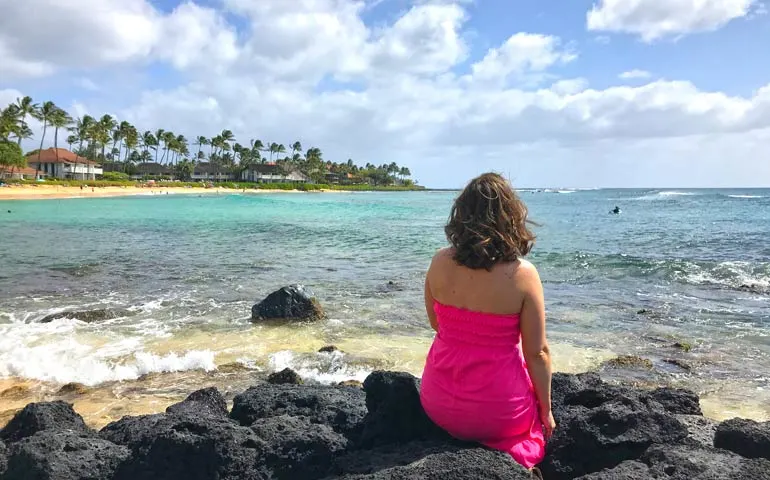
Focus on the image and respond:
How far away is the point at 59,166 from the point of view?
97625 mm

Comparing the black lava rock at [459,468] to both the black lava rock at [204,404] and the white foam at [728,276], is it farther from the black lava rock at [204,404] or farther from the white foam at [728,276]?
the white foam at [728,276]

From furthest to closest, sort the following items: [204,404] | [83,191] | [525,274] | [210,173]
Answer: [210,173] < [83,191] < [204,404] < [525,274]

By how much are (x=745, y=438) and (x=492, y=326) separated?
5.98 ft

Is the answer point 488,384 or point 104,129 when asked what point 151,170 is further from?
point 488,384

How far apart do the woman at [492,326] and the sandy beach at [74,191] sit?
66283 mm

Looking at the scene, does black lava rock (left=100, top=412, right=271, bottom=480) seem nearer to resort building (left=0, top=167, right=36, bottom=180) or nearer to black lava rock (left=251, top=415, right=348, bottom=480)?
black lava rock (left=251, top=415, right=348, bottom=480)

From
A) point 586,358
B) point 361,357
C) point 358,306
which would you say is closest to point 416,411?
point 361,357

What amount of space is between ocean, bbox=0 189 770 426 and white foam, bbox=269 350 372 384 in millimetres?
40

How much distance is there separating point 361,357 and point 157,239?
66.9ft

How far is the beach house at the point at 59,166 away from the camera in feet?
319

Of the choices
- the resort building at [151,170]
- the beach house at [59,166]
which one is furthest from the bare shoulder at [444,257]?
the resort building at [151,170]

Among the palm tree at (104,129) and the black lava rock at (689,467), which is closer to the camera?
the black lava rock at (689,467)

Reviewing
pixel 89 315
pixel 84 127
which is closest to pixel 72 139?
pixel 84 127

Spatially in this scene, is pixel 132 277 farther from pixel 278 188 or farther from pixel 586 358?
pixel 278 188
